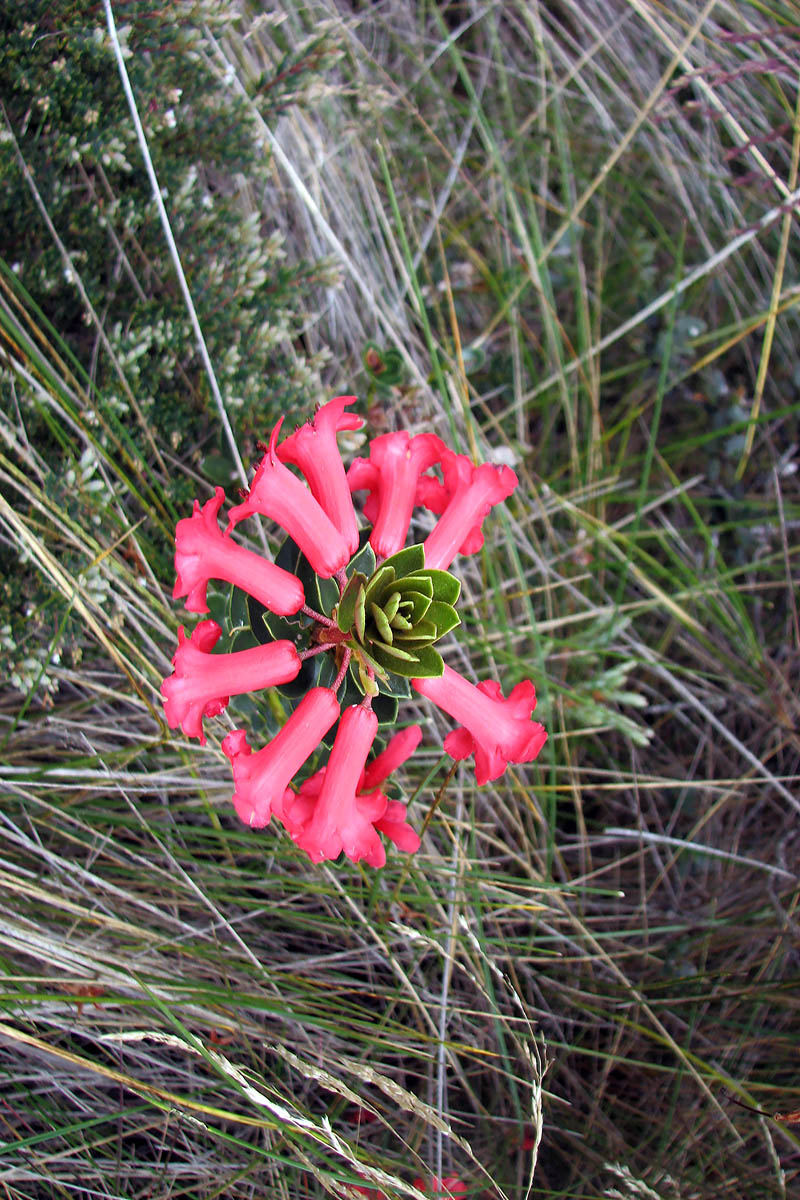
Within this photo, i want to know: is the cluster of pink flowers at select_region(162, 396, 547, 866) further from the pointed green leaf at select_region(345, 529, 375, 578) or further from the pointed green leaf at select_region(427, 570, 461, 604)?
the pointed green leaf at select_region(427, 570, 461, 604)

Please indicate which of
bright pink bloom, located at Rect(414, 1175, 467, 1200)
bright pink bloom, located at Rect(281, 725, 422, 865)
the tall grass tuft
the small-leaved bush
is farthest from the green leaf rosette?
bright pink bloom, located at Rect(414, 1175, 467, 1200)

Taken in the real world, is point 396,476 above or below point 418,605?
above

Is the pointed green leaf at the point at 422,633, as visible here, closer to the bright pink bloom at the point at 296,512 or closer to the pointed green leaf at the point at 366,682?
the pointed green leaf at the point at 366,682

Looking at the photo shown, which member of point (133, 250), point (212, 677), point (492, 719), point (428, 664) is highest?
point (133, 250)

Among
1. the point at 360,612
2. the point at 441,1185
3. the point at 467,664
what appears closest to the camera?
the point at 360,612

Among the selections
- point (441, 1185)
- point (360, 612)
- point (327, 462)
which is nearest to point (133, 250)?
point (327, 462)

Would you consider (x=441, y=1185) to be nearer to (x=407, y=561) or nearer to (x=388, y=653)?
(x=388, y=653)

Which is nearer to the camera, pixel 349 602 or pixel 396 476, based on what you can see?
pixel 349 602

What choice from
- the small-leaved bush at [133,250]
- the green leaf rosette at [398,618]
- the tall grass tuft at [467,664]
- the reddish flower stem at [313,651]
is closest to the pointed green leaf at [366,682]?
the green leaf rosette at [398,618]

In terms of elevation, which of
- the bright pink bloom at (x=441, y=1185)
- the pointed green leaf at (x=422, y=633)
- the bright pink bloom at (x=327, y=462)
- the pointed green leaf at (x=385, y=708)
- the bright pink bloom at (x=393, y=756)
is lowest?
the bright pink bloom at (x=441, y=1185)
